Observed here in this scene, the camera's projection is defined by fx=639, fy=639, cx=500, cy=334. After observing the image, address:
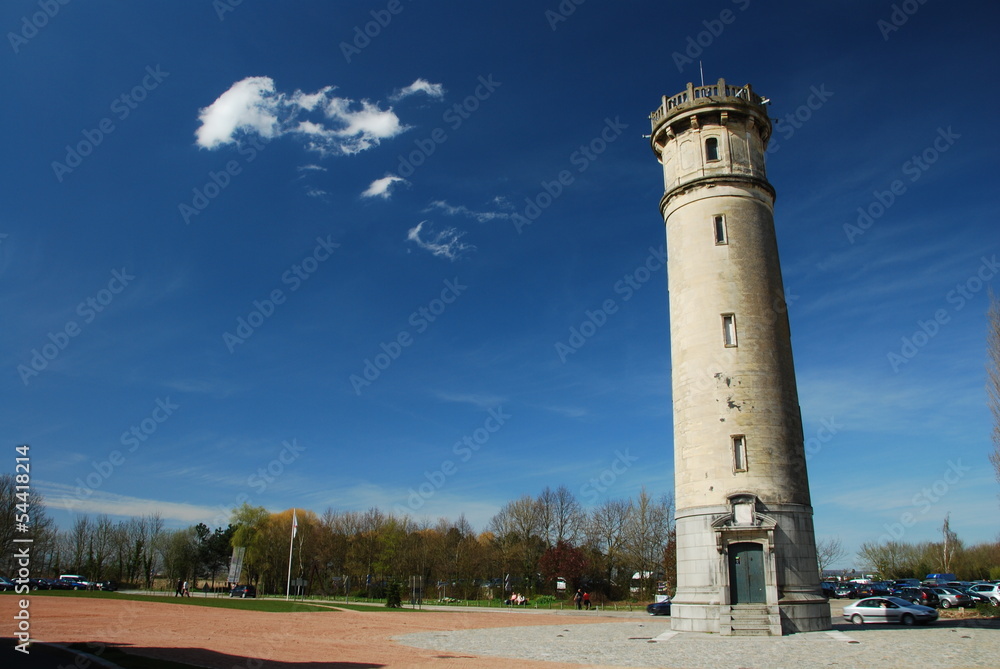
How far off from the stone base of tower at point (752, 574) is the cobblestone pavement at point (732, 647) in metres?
0.88

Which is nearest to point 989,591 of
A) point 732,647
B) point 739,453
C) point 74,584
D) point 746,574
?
point 746,574

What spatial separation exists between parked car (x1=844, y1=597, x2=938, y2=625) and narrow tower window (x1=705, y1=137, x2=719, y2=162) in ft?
79.8

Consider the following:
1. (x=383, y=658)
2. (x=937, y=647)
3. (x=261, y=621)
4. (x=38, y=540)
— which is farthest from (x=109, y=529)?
→ (x=937, y=647)

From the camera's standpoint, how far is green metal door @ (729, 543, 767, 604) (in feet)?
87.1

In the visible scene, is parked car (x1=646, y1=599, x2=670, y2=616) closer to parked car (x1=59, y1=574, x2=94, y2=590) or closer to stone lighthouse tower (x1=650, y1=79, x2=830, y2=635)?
stone lighthouse tower (x1=650, y1=79, x2=830, y2=635)

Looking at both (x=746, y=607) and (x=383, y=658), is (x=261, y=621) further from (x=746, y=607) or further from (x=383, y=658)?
(x=746, y=607)

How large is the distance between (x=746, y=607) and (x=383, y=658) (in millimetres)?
15588

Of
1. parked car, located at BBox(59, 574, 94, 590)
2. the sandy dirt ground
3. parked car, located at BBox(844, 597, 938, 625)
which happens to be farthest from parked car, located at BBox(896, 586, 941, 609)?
parked car, located at BBox(59, 574, 94, 590)

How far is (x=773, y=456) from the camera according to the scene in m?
27.9

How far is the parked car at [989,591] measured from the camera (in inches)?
1659

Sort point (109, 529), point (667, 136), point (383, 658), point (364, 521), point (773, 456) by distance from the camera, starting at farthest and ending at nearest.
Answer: point (109, 529)
point (364, 521)
point (667, 136)
point (773, 456)
point (383, 658)

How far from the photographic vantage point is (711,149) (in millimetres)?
33000

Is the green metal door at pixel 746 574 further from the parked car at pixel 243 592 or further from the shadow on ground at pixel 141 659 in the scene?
the parked car at pixel 243 592

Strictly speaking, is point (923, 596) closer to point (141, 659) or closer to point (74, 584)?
point (141, 659)
